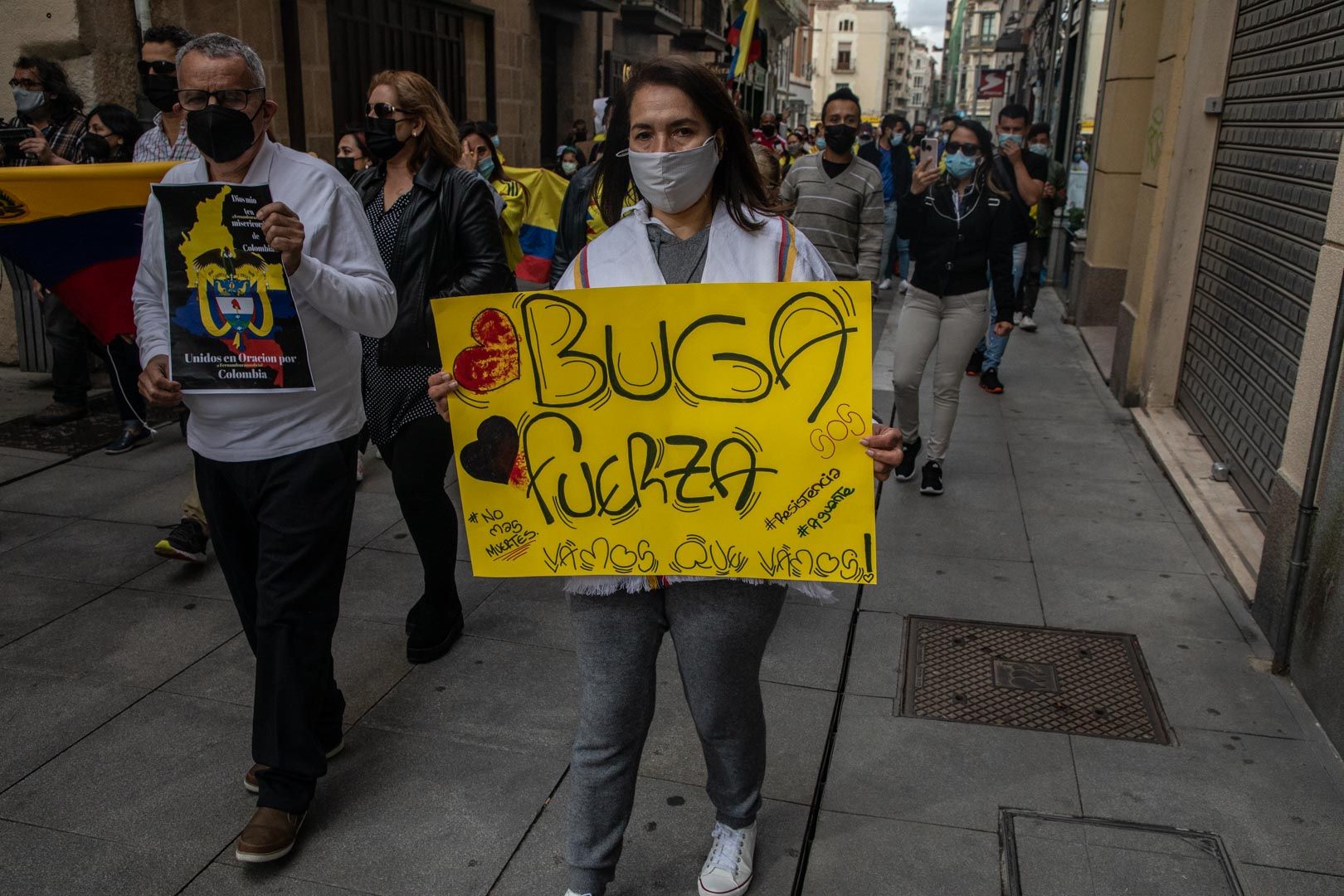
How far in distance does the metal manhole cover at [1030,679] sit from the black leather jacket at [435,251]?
2045 mm

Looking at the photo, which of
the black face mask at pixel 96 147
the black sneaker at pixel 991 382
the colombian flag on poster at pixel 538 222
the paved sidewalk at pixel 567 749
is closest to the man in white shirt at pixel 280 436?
the paved sidewalk at pixel 567 749

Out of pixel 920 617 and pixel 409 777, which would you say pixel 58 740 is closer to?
pixel 409 777

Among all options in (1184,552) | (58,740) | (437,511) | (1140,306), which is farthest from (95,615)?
(1140,306)

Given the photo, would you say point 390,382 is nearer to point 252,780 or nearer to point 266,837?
point 252,780

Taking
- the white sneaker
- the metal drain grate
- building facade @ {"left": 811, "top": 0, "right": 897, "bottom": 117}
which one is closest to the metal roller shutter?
the metal drain grate

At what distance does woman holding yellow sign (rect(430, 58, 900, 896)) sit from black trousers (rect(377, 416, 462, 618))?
1348 millimetres

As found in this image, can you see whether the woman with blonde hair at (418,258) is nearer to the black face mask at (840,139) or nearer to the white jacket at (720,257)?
the white jacket at (720,257)

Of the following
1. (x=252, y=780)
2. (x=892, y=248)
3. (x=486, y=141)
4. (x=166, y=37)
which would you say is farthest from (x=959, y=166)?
(x=892, y=248)

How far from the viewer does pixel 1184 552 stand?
203 inches

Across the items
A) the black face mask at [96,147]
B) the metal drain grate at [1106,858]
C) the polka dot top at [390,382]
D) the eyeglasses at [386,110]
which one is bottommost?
the metal drain grate at [1106,858]

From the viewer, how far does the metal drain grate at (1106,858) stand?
2.83 meters

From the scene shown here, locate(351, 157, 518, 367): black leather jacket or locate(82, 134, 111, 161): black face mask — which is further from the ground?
locate(82, 134, 111, 161): black face mask

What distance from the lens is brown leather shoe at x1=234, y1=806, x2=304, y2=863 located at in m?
2.83

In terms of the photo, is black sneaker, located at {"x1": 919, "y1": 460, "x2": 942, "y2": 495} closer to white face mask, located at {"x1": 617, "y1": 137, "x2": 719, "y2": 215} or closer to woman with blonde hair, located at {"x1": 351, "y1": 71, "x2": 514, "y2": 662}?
woman with blonde hair, located at {"x1": 351, "y1": 71, "x2": 514, "y2": 662}
